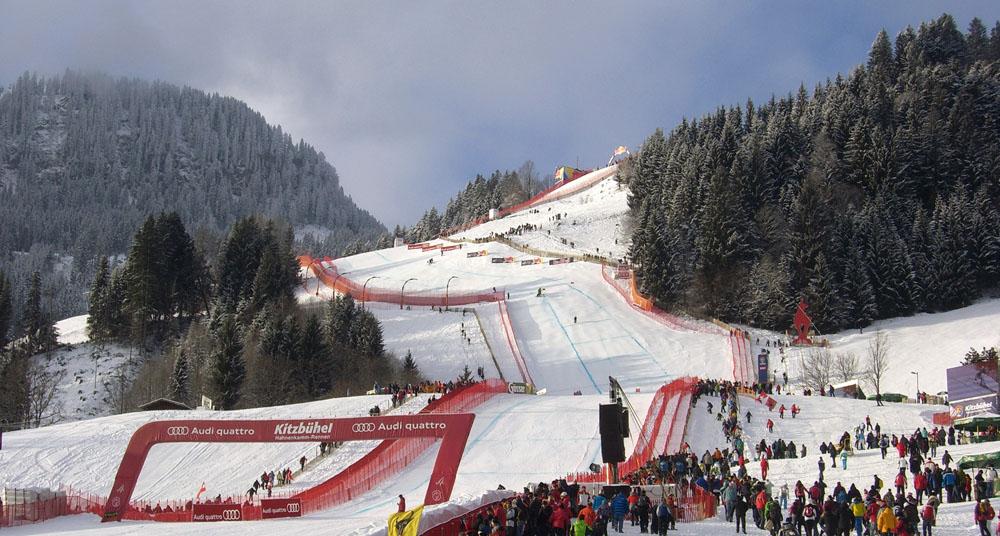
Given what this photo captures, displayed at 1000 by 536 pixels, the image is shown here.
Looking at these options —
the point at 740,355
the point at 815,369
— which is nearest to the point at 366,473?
the point at 815,369

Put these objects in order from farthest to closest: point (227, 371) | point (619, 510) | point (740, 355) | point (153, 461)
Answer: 1. point (740, 355)
2. point (227, 371)
3. point (153, 461)
4. point (619, 510)

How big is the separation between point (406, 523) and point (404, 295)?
5677 cm

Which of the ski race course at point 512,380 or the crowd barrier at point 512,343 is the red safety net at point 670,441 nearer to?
the ski race course at point 512,380

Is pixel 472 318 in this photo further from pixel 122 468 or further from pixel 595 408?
pixel 122 468

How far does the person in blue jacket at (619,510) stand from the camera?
54.0 ft

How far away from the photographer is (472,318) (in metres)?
61.5

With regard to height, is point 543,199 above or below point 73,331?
above

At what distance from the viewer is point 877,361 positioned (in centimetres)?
4547

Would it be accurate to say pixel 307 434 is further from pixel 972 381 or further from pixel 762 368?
pixel 762 368

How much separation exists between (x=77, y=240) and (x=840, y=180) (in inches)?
6692

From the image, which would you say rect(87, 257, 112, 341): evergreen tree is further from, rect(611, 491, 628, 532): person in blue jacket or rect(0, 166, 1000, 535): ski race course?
rect(611, 491, 628, 532): person in blue jacket

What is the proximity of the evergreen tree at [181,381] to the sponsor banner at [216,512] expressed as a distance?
3270 centimetres

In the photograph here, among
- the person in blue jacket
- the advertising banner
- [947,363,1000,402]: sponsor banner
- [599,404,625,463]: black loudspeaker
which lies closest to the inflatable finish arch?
[599,404,625,463]: black loudspeaker

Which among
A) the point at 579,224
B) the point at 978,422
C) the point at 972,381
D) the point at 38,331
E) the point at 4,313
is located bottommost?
the point at 978,422
